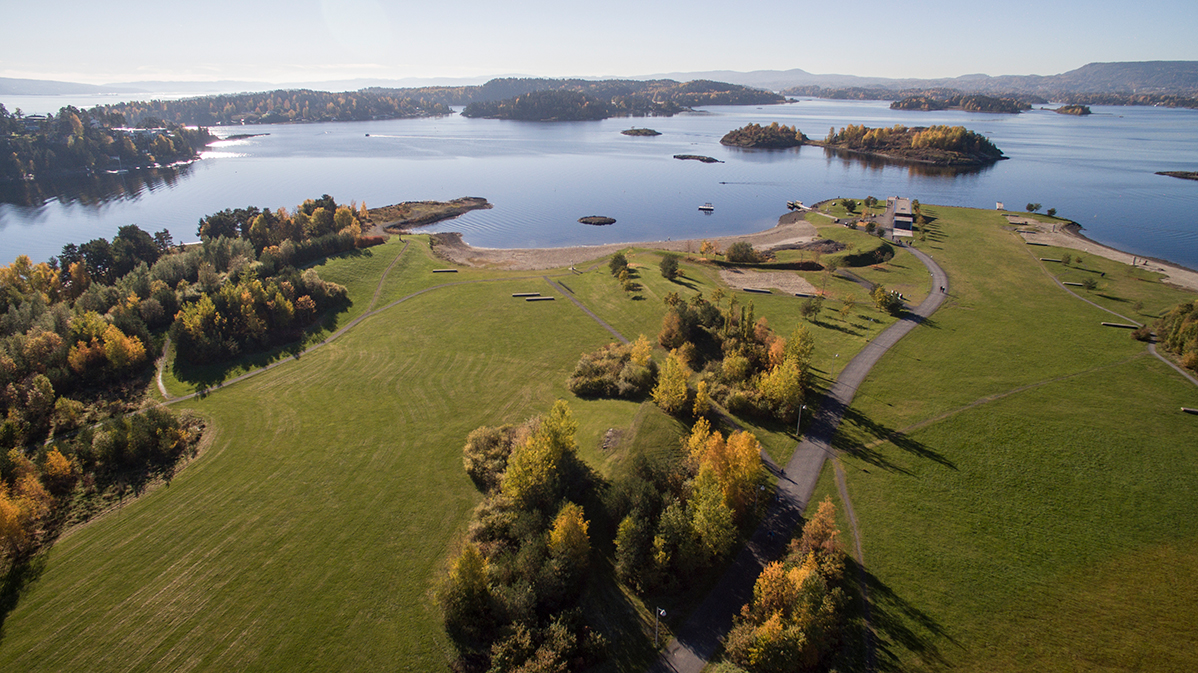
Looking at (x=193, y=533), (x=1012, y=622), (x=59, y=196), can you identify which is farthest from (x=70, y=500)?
(x=59, y=196)

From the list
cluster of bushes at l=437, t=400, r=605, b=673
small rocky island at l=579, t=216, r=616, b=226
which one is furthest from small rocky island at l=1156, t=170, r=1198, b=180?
cluster of bushes at l=437, t=400, r=605, b=673

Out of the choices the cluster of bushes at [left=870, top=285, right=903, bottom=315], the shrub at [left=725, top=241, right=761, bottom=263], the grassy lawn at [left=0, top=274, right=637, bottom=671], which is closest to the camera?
the grassy lawn at [left=0, top=274, right=637, bottom=671]

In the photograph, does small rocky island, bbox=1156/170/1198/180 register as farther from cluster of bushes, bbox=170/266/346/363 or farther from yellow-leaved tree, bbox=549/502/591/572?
cluster of bushes, bbox=170/266/346/363

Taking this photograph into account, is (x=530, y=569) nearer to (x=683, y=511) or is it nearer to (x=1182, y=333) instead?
(x=683, y=511)

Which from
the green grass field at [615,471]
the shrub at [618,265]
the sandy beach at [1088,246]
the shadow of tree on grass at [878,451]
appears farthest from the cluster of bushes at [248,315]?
the sandy beach at [1088,246]

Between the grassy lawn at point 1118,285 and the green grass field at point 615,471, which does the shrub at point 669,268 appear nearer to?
the green grass field at point 615,471
